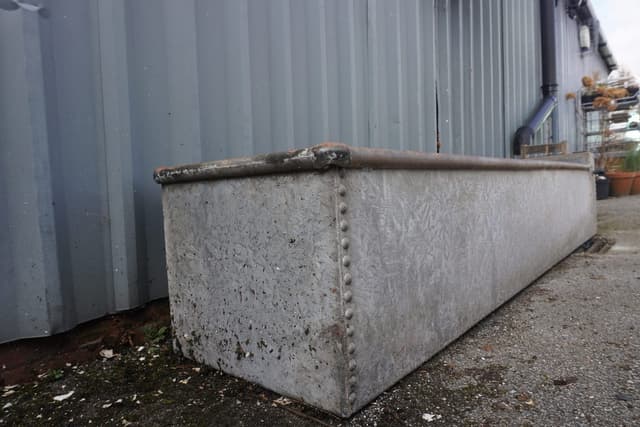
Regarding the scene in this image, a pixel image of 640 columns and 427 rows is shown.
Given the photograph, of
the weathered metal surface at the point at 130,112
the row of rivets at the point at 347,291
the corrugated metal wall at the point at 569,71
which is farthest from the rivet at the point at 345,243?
the corrugated metal wall at the point at 569,71

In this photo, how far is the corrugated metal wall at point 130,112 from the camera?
4.10 feet

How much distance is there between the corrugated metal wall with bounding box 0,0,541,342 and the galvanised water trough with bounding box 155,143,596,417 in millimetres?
264

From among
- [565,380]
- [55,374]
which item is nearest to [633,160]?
[565,380]

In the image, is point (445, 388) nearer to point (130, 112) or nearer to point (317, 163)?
point (317, 163)

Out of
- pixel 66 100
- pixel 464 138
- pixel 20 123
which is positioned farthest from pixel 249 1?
pixel 464 138

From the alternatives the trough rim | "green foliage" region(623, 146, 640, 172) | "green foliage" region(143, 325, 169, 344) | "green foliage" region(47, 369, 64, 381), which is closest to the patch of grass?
"green foliage" region(47, 369, 64, 381)

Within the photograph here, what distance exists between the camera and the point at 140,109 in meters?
1.52

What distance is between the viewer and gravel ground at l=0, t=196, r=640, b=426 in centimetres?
100

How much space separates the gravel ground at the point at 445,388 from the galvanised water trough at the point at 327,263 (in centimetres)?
6

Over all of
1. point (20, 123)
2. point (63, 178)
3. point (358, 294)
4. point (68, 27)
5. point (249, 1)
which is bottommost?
point (358, 294)

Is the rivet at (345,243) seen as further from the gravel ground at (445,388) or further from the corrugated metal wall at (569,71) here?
the corrugated metal wall at (569,71)

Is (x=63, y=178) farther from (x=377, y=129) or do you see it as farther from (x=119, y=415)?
(x=377, y=129)

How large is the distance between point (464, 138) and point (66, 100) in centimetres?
339

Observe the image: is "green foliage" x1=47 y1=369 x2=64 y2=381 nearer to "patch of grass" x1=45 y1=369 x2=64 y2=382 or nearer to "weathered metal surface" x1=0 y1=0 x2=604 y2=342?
"patch of grass" x1=45 y1=369 x2=64 y2=382
